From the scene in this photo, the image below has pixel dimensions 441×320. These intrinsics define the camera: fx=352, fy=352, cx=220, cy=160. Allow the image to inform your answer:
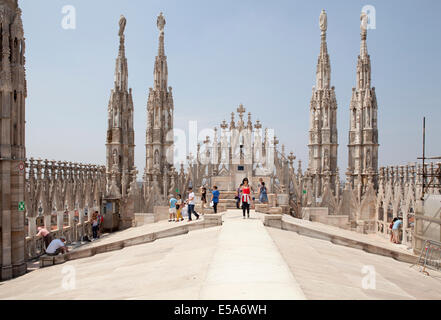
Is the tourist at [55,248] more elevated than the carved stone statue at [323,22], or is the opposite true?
the carved stone statue at [323,22]

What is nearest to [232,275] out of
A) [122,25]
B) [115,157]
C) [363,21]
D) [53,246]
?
[53,246]

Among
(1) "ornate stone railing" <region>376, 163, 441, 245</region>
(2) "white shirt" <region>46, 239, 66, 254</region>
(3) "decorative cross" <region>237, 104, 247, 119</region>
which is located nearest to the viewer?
(2) "white shirt" <region>46, 239, 66, 254</region>

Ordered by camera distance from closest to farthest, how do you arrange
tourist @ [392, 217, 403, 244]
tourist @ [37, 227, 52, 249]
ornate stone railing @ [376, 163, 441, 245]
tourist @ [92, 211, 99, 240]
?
tourist @ [37, 227, 52, 249], ornate stone railing @ [376, 163, 441, 245], tourist @ [392, 217, 403, 244], tourist @ [92, 211, 99, 240]

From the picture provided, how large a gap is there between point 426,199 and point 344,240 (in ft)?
17.8

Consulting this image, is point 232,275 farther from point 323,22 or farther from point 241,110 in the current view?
point 323,22

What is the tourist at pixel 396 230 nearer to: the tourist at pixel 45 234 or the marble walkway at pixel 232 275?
the marble walkway at pixel 232 275

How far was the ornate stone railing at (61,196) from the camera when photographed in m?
15.2

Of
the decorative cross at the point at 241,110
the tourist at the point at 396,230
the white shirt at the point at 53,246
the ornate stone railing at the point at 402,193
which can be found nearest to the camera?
the white shirt at the point at 53,246

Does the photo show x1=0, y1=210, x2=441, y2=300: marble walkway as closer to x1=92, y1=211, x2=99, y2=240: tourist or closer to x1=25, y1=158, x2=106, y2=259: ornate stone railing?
x1=25, y1=158, x2=106, y2=259: ornate stone railing

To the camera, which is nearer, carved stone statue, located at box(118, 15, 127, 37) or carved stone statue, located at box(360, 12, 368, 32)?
carved stone statue, located at box(118, 15, 127, 37)

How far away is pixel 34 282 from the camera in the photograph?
1046 centimetres

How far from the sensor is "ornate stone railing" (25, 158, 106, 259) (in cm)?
1523

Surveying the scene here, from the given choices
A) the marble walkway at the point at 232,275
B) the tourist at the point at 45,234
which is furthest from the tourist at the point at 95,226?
the marble walkway at the point at 232,275

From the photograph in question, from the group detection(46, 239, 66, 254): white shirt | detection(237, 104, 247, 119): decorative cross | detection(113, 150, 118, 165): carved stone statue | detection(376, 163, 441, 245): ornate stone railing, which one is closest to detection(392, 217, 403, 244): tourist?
detection(376, 163, 441, 245): ornate stone railing
